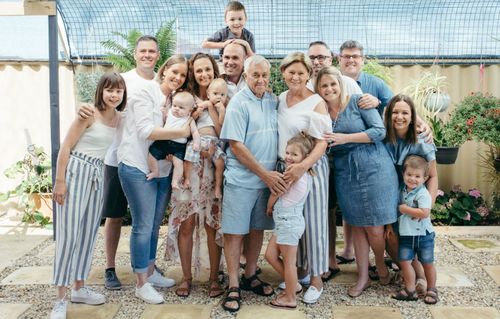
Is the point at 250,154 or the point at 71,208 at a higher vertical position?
the point at 250,154

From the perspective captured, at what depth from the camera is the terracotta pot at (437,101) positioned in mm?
5614

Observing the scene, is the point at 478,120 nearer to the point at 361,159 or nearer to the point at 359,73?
the point at 359,73

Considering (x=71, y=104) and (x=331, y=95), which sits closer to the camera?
(x=331, y=95)

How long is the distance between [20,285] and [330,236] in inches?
92.8

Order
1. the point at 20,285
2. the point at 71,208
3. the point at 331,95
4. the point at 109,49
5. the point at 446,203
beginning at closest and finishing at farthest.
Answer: the point at 71,208 < the point at 331,95 < the point at 20,285 < the point at 446,203 < the point at 109,49

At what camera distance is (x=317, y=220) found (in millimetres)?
3393

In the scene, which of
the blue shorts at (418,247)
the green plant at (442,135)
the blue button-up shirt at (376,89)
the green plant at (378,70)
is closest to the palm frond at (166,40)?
the green plant at (378,70)

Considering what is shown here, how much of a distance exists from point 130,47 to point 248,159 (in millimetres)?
3298

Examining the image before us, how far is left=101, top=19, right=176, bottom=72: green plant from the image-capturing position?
19.1 ft

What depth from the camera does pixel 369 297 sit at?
3527mm

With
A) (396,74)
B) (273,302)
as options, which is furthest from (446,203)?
(273,302)

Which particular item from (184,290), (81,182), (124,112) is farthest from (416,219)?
(81,182)

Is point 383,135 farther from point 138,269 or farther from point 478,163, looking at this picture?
point 478,163

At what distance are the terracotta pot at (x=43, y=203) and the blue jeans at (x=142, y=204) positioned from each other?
280cm
